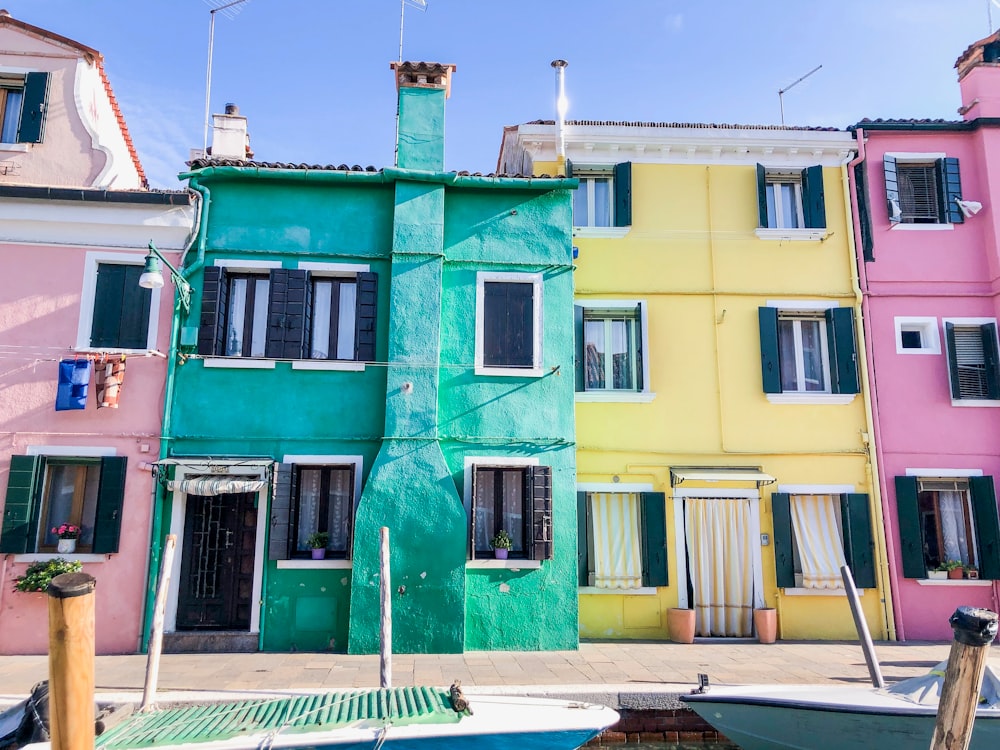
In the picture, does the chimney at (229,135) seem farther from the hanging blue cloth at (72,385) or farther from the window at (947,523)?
the window at (947,523)

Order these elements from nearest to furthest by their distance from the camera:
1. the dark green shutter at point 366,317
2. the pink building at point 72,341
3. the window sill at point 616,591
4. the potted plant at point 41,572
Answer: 1. the potted plant at point 41,572
2. the pink building at point 72,341
3. the dark green shutter at point 366,317
4. the window sill at point 616,591

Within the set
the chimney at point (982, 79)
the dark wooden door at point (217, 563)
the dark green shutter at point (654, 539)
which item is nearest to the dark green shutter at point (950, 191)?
the chimney at point (982, 79)

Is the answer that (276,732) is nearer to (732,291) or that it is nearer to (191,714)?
(191,714)

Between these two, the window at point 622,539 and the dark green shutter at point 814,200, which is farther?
the dark green shutter at point 814,200

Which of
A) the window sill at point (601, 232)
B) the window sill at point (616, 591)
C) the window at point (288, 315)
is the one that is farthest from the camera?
the window sill at point (601, 232)

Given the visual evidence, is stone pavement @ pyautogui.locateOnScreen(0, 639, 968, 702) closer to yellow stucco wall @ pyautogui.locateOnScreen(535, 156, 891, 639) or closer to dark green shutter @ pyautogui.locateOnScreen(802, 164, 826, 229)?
yellow stucco wall @ pyautogui.locateOnScreen(535, 156, 891, 639)

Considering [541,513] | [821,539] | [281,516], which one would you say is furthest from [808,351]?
[281,516]

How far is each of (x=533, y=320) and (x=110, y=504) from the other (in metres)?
6.83

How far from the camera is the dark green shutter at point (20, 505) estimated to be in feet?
33.0

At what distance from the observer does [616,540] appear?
1183 cm

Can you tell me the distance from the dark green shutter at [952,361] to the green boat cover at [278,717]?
415 inches

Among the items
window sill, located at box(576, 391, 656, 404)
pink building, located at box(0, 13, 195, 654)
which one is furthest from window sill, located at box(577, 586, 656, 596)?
pink building, located at box(0, 13, 195, 654)

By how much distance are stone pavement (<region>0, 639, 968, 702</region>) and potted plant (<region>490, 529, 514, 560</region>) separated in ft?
4.48

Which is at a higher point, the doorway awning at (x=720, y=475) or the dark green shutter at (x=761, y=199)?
the dark green shutter at (x=761, y=199)
